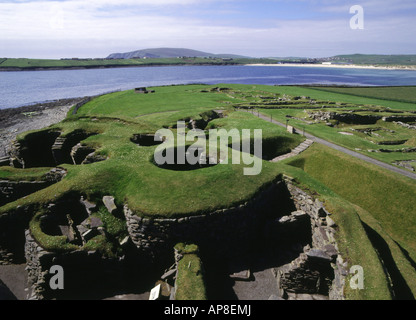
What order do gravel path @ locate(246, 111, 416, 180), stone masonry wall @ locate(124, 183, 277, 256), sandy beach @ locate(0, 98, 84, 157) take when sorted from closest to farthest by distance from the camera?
stone masonry wall @ locate(124, 183, 277, 256), gravel path @ locate(246, 111, 416, 180), sandy beach @ locate(0, 98, 84, 157)

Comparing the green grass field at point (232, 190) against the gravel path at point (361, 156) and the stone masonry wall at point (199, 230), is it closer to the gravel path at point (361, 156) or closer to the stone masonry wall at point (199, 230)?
the stone masonry wall at point (199, 230)

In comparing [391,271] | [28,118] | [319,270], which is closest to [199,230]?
[319,270]

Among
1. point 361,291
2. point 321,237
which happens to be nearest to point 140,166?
point 321,237

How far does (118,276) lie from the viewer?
16.6 m

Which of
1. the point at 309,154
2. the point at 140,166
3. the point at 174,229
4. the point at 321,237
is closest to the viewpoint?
the point at 174,229

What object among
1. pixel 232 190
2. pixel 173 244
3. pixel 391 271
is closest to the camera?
pixel 391 271

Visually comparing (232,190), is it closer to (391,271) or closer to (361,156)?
(391,271)

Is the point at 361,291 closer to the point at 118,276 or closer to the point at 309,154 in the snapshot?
the point at 118,276

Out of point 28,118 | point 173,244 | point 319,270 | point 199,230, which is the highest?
point 28,118

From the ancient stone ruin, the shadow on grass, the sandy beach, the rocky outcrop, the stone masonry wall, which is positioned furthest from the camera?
the sandy beach

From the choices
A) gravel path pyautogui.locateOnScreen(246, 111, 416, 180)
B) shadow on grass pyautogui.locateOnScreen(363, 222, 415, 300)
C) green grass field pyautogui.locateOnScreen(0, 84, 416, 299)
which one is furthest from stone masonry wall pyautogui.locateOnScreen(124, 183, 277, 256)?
gravel path pyautogui.locateOnScreen(246, 111, 416, 180)

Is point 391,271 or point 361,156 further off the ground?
point 361,156

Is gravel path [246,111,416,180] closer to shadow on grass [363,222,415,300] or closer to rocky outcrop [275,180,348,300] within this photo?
shadow on grass [363,222,415,300]

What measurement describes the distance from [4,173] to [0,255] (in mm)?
8373
